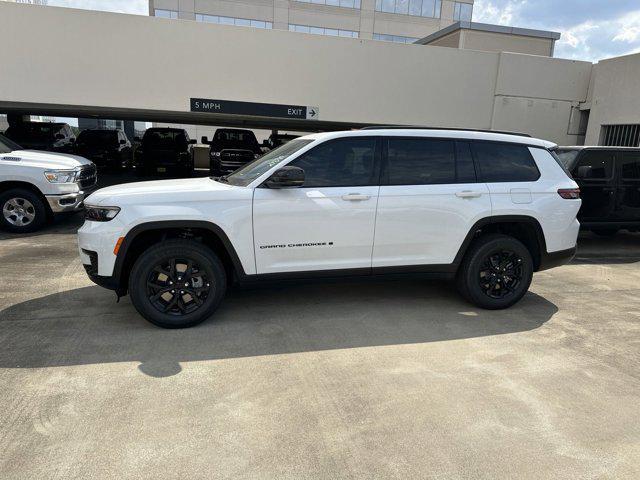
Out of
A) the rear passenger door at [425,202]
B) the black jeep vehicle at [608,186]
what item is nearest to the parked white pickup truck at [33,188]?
the rear passenger door at [425,202]

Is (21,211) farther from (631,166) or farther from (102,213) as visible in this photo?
(631,166)

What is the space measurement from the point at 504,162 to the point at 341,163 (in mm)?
1866

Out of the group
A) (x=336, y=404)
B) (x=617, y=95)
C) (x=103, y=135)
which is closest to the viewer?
(x=336, y=404)

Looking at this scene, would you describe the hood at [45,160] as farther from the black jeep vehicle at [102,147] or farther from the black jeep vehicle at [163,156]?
the black jeep vehicle at [102,147]

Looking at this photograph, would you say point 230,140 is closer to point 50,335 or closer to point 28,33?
point 28,33

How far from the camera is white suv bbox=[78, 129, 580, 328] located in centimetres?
431

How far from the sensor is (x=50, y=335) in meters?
4.25

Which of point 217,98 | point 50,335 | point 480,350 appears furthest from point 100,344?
point 217,98

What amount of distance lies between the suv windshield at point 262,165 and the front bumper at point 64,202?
4698mm

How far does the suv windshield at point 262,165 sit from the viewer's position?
465 centimetres

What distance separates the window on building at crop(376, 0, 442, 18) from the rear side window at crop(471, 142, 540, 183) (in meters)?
43.3

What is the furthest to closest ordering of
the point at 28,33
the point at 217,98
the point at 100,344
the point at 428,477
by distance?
1. the point at 217,98
2. the point at 28,33
3. the point at 100,344
4. the point at 428,477

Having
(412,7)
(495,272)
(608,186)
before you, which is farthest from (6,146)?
(412,7)

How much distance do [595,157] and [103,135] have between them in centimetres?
1666
